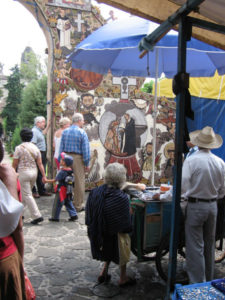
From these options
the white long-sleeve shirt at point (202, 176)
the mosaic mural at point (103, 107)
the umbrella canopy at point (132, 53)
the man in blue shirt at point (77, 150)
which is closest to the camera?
the white long-sleeve shirt at point (202, 176)

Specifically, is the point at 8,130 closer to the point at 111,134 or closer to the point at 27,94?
the point at 27,94

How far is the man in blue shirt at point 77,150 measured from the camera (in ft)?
21.6

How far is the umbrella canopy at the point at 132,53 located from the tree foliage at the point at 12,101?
3135cm

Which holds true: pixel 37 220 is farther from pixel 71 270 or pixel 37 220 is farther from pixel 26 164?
pixel 71 270

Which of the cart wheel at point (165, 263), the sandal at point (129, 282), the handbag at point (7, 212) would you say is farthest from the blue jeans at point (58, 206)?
the handbag at point (7, 212)

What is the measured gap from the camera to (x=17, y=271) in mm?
2129

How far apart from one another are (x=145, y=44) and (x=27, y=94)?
59.1ft

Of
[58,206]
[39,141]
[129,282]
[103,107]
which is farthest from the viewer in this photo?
[103,107]

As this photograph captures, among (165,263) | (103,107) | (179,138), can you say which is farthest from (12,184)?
(103,107)

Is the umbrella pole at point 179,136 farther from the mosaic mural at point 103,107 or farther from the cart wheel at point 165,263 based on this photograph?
the mosaic mural at point 103,107

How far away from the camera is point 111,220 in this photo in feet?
11.4

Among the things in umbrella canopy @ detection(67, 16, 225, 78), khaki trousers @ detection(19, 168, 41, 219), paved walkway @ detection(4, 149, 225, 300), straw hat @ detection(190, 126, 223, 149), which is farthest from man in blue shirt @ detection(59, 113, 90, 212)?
straw hat @ detection(190, 126, 223, 149)

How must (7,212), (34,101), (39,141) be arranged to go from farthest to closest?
(34,101), (39,141), (7,212)

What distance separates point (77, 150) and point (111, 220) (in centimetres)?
334
